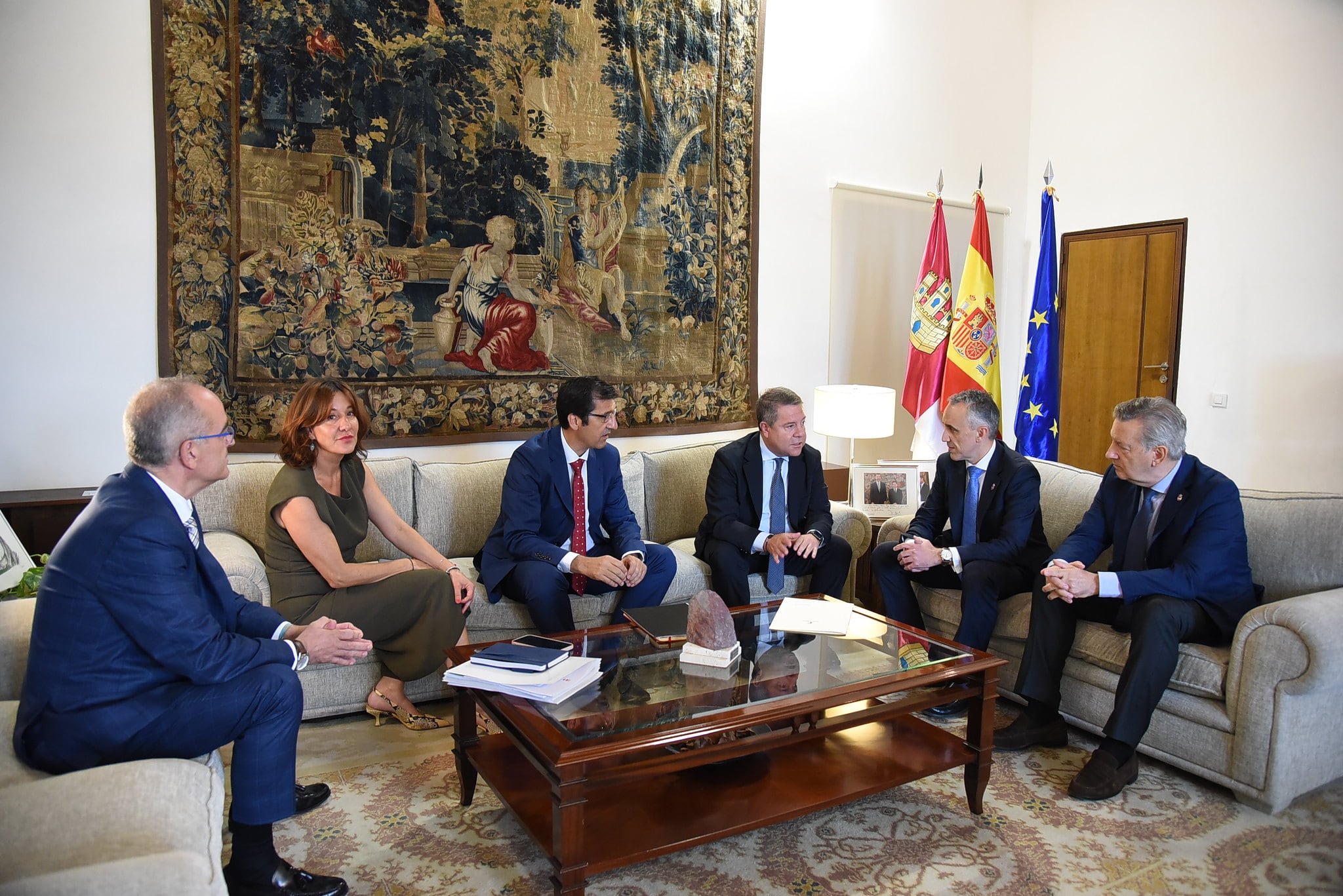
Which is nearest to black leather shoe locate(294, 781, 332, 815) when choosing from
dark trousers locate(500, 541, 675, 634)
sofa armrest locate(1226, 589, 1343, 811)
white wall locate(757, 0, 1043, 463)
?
dark trousers locate(500, 541, 675, 634)

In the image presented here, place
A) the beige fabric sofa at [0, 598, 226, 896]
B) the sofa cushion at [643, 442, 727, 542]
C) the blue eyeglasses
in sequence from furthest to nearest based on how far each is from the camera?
1. the sofa cushion at [643, 442, 727, 542]
2. the blue eyeglasses
3. the beige fabric sofa at [0, 598, 226, 896]

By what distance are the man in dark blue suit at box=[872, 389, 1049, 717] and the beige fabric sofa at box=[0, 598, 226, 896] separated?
231cm

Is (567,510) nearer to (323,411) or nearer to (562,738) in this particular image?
(323,411)

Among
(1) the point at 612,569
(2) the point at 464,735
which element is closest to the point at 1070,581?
(1) the point at 612,569

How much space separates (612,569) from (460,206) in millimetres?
1801

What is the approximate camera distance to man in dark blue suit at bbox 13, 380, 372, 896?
173 centimetres

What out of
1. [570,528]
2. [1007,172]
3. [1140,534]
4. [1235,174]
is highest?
[1007,172]

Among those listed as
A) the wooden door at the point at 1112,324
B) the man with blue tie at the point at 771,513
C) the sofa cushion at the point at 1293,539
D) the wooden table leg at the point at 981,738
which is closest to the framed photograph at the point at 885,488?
the man with blue tie at the point at 771,513

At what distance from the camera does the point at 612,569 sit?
10.3 feet

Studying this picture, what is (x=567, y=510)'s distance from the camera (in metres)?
3.38

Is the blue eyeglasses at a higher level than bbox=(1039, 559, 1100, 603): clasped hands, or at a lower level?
higher

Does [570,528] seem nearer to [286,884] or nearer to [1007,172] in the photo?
[286,884]

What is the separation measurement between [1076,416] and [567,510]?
445 centimetres

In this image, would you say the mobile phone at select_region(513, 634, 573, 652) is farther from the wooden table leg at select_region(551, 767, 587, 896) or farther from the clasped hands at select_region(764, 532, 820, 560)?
the clasped hands at select_region(764, 532, 820, 560)
